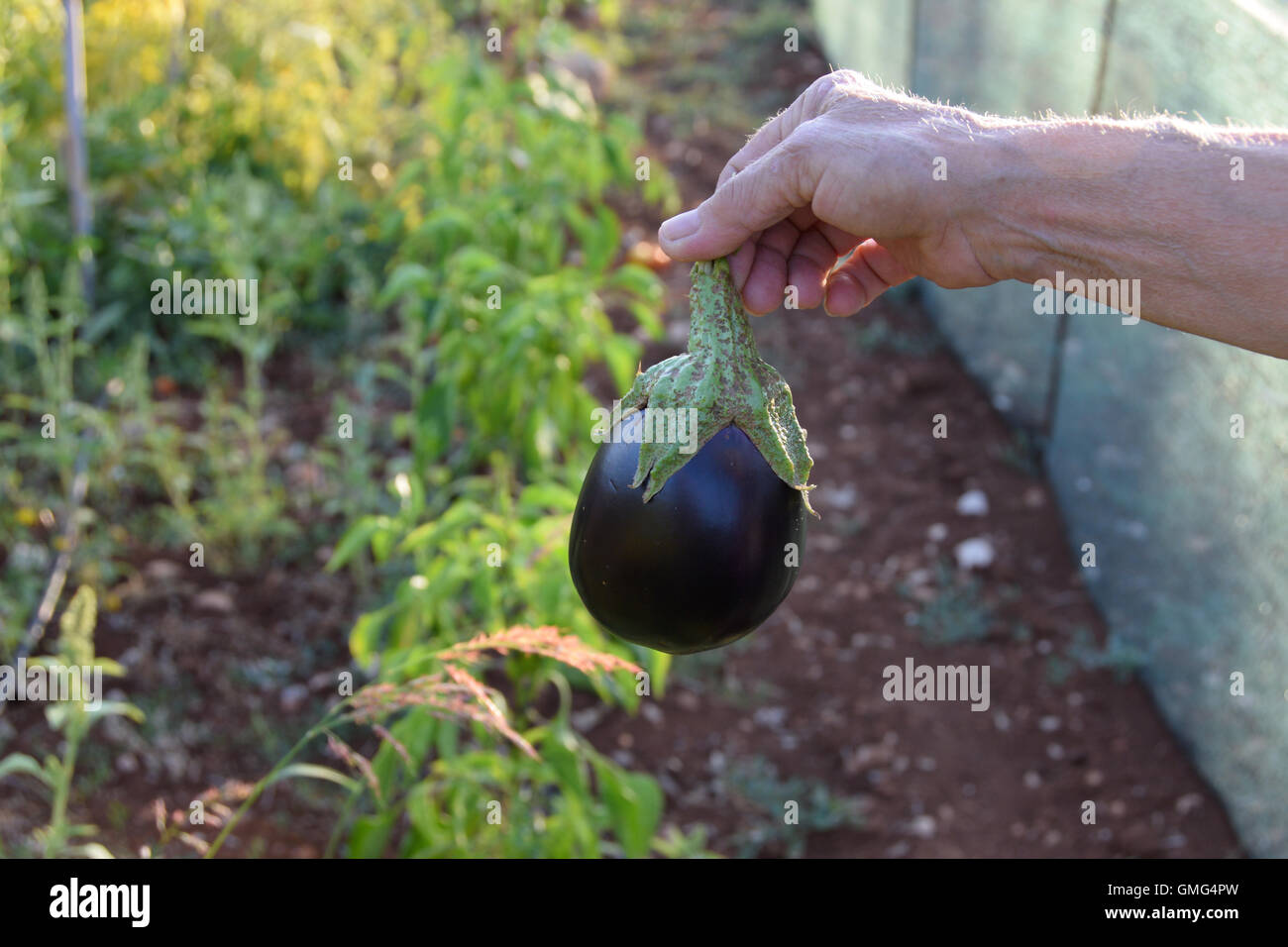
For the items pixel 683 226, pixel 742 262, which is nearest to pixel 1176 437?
Result: pixel 742 262

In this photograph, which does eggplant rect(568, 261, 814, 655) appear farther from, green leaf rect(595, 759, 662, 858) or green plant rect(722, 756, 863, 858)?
green plant rect(722, 756, 863, 858)

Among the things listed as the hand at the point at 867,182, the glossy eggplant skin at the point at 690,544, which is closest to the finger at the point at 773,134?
the hand at the point at 867,182

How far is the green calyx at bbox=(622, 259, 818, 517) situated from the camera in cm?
135

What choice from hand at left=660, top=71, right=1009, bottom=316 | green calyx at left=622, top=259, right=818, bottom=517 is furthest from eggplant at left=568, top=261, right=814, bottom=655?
hand at left=660, top=71, right=1009, bottom=316

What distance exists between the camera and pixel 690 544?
1355 mm

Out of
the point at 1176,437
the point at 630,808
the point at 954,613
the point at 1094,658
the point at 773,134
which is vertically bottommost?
the point at 630,808

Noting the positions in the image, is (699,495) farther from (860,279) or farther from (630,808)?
(630,808)

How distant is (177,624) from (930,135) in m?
2.46

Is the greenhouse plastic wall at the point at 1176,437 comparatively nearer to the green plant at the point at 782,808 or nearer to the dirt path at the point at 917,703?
the dirt path at the point at 917,703

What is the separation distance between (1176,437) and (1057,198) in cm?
193

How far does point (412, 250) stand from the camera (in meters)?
3.83

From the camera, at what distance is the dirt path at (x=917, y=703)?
2.97 metres

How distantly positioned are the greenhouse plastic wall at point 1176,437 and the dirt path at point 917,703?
0.13 meters
